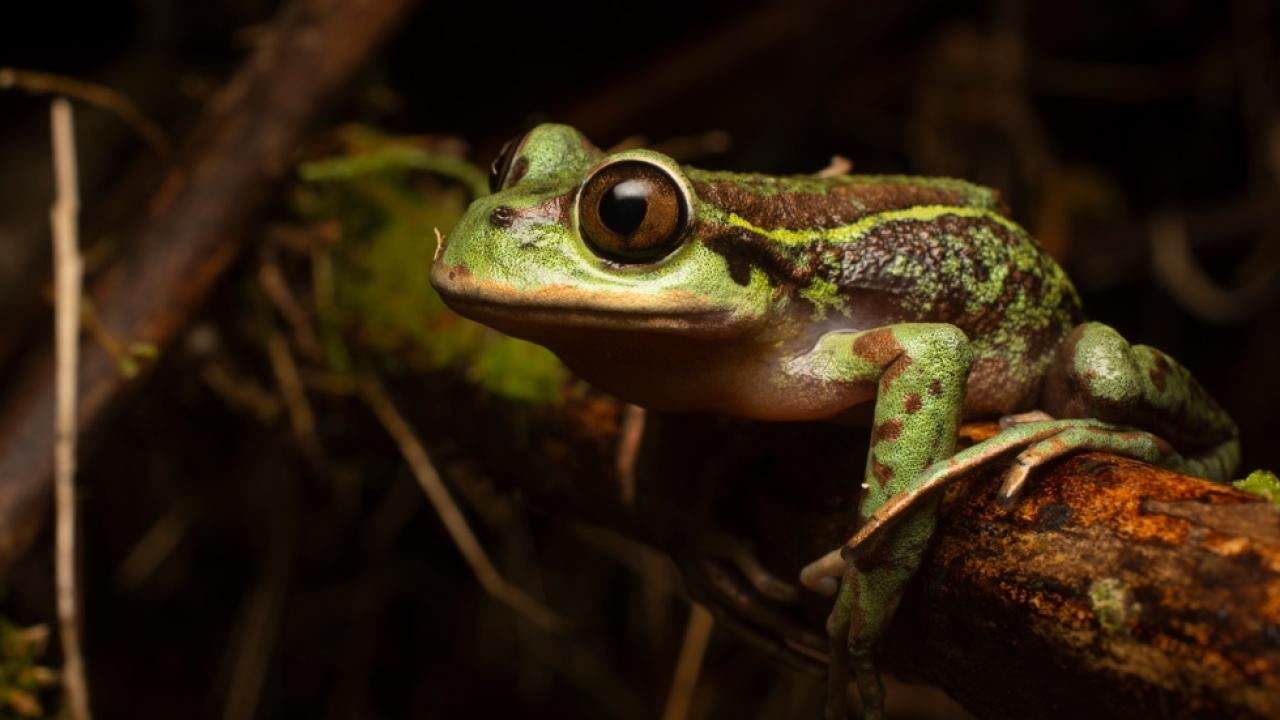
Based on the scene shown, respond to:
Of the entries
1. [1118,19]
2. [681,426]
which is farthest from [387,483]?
[1118,19]

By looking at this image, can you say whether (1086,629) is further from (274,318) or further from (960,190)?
(274,318)

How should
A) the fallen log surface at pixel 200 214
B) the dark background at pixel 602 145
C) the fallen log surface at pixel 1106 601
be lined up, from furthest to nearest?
the dark background at pixel 602 145 < the fallen log surface at pixel 200 214 < the fallen log surface at pixel 1106 601

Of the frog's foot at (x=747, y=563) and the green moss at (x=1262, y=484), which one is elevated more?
the green moss at (x=1262, y=484)

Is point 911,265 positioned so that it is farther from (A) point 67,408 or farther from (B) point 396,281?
(A) point 67,408

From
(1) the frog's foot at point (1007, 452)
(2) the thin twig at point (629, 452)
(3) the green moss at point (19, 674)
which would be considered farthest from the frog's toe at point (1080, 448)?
(3) the green moss at point (19, 674)

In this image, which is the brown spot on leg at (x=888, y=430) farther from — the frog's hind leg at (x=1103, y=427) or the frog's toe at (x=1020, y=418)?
the frog's toe at (x=1020, y=418)

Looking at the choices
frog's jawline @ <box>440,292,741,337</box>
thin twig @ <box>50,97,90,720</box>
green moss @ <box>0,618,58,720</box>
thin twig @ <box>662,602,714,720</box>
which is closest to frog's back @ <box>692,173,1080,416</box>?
frog's jawline @ <box>440,292,741,337</box>
